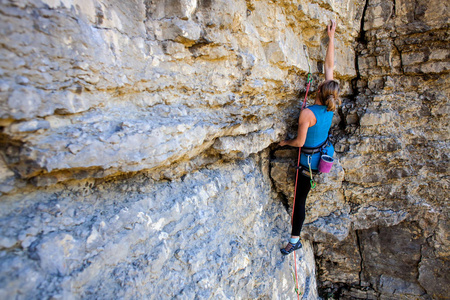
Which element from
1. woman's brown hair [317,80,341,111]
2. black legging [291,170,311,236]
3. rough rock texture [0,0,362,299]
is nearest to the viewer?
rough rock texture [0,0,362,299]

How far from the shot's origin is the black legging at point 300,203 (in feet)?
10.6

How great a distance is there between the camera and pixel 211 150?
8.14ft

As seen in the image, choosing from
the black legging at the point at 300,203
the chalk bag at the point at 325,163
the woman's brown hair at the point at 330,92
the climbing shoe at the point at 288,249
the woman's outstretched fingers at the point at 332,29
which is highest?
the woman's outstretched fingers at the point at 332,29

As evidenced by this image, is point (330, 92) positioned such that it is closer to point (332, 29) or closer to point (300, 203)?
point (332, 29)

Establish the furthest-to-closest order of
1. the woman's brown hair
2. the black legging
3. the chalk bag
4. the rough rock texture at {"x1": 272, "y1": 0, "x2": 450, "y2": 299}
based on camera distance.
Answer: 1. the rough rock texture at {"x1": 272, "y1": 0, "x2": 450, "y2": 299}
2. the black legging
3. the chalk bag
4. the woman's brown hair

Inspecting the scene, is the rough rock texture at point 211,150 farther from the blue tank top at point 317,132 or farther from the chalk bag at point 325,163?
the chalk bag at point 325,163

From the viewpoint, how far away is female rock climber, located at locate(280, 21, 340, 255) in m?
2.75

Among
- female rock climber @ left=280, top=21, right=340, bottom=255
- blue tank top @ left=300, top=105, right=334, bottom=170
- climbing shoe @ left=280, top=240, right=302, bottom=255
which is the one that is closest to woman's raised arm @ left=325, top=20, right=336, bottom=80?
female rock climber @ left=280, top=21, right=340, bottom=255

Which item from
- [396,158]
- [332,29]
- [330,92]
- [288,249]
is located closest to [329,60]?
[332,29]

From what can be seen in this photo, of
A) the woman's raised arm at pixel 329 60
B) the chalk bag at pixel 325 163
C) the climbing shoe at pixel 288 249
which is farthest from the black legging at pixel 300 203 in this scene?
the woman's raised arm at pixel 329 60

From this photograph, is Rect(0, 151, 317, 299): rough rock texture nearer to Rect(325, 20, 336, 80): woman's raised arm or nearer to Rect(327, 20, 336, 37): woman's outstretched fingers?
Rect(325, 20, 336, 80): woman's raised arm

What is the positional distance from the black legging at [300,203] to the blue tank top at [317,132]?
23 centimetres

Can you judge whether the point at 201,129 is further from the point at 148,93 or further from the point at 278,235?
the point at 278,235

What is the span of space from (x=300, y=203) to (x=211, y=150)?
1.53m
